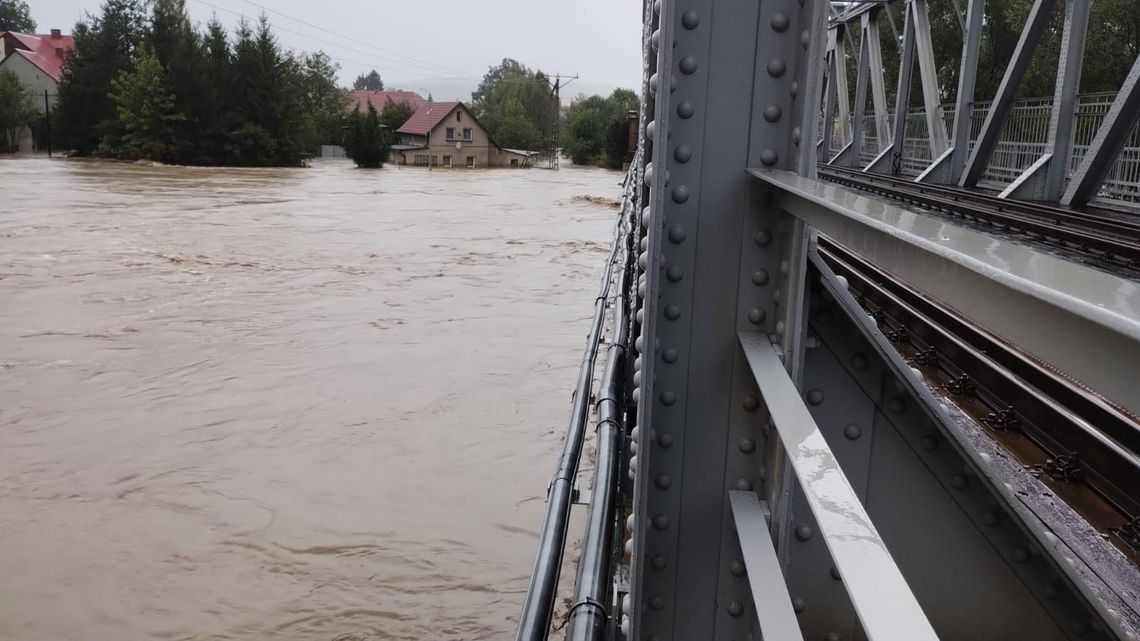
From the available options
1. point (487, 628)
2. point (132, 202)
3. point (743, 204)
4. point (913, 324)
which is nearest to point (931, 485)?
point (743, 204)

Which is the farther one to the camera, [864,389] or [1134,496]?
[1134,496]

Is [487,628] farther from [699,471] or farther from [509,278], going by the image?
[509,278]

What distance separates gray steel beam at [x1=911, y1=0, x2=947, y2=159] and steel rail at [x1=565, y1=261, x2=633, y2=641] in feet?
46.6

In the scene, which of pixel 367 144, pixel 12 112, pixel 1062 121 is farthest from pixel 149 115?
pixel 1062 121

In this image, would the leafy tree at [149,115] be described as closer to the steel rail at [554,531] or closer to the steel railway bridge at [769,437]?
the steel rail at [554,531]

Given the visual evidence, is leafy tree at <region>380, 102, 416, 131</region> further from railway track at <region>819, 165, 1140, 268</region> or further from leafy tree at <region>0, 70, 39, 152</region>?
railway track at <region>819, 165, 1140, 268</region>

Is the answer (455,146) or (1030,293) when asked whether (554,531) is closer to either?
(1030,293)

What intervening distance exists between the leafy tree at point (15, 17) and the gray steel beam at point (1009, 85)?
129108 millimetres

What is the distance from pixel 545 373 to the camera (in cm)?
1027

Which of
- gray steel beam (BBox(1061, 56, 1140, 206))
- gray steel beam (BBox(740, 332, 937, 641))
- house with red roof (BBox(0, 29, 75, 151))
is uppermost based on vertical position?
house with red roof (BBox(0, 29, 75, 151))

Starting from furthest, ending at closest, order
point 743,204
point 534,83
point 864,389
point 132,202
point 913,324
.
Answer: point 534,83, point 132,202, point 913,324, point 864,389, point 743,204

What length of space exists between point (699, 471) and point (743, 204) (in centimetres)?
54

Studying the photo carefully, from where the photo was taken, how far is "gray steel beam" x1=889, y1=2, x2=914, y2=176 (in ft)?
55.8

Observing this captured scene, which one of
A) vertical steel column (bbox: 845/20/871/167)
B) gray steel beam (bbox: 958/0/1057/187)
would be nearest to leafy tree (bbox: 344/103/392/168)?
vertical steel column (bbox: 845/20/871/167)
